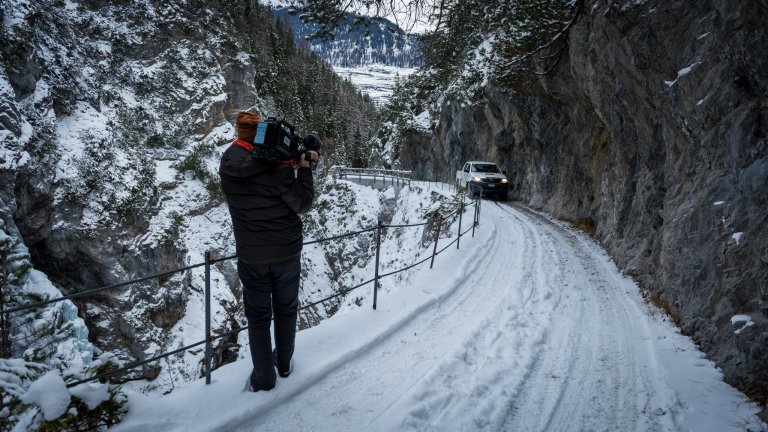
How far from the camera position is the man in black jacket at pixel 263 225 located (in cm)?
271

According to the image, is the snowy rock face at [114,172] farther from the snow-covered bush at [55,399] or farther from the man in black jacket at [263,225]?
the man in black jacket at [263,225]

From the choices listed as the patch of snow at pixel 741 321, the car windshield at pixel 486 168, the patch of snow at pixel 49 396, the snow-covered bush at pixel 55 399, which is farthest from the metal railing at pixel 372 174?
the patch of snow at pixel 49 396

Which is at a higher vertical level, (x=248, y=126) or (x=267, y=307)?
(x=248, y=126)

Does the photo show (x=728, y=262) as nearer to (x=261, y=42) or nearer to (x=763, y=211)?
(x=763, y=211)

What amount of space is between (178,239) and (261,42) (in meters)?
49.4

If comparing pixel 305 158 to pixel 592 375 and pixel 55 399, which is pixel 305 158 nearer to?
pixel 55 399

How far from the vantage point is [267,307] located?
2895mm

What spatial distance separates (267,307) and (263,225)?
672 mm

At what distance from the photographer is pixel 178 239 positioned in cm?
1994

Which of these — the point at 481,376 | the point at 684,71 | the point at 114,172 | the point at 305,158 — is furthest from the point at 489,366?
the point at 114,172

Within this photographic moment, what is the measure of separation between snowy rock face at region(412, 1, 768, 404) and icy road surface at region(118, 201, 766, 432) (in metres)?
0.51

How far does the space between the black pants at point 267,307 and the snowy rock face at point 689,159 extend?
4.25 meters

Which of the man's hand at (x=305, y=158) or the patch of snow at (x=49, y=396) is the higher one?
the man's hand at (x=305, y=158)

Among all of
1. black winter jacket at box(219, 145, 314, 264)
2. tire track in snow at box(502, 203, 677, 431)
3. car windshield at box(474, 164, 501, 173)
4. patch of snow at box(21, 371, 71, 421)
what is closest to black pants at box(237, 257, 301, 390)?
black winter jacket at box(219, 145, 314, 264)
